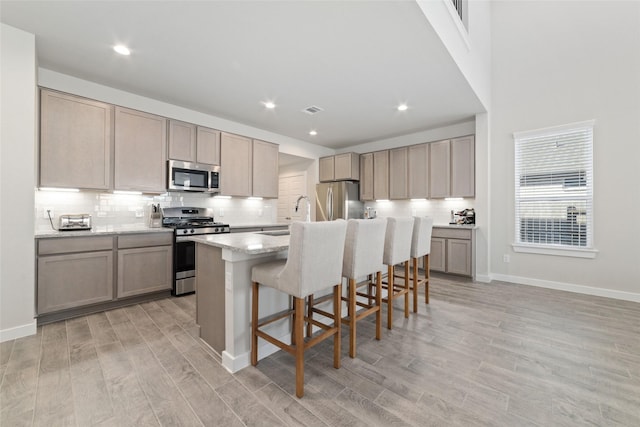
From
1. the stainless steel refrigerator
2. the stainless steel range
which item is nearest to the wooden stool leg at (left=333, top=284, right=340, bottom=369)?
the stainless steel range

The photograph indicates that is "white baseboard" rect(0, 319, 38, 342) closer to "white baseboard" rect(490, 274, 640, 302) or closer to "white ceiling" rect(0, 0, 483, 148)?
"white ceiling" rect(0, 0, 483, 148)

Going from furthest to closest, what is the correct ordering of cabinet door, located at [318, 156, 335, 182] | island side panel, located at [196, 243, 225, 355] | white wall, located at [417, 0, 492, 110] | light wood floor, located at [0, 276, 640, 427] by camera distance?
cabinet door, located at [318, 156, 335, 182]
white wall, located at [417, 0, 492, 110]
island side panel, located at [196, 243, 225, 355]
light wood floor, located at [0, 276, 640, 427]

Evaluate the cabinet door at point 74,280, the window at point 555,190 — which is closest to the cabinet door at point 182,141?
the cabinet door at point 74,280

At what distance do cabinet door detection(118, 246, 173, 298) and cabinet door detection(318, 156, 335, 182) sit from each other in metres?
3.63

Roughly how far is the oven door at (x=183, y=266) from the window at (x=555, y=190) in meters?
4.84

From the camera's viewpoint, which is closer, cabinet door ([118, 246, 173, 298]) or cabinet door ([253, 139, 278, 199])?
cabinet door ([118, 246, 173, 298])

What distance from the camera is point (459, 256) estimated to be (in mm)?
4410

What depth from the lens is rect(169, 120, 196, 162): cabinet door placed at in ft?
12.6

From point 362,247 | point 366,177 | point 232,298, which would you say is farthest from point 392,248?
point 366,177

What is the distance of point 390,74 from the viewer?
120 inches

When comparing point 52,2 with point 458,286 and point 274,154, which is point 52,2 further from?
point 458,286

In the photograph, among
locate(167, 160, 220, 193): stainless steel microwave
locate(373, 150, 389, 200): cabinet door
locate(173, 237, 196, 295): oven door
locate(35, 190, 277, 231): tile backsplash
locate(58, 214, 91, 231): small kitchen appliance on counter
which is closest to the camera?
locate(58, 214, 91, 231): small kitchen appliance on counter

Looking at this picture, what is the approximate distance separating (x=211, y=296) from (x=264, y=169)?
10.6 feet

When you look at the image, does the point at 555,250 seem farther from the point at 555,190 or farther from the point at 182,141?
the point at 182,141
